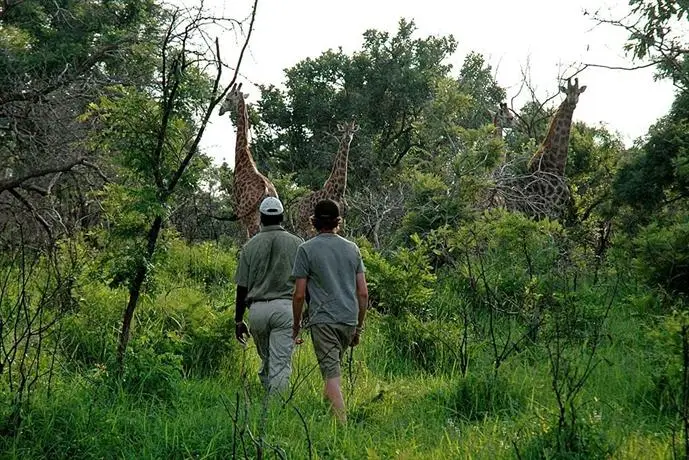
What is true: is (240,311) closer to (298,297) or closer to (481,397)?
(298,297)

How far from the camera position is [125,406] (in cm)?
563

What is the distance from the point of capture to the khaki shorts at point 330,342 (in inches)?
222

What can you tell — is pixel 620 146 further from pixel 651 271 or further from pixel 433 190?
pixel 651 271

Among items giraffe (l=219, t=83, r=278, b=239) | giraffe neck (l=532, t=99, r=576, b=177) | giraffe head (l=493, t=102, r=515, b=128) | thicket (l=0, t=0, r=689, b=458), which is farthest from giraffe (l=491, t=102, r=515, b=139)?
giraffe (l=219, t=83, r=278, b=239)

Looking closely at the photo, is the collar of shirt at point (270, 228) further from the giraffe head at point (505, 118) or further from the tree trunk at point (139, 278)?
the giraffe head at point (505, 118)

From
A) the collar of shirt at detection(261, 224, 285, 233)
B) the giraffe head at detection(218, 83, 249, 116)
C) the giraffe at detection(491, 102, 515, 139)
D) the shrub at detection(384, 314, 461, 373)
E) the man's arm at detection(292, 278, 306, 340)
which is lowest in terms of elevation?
the shrub at detection(384, 314, 461, 373)

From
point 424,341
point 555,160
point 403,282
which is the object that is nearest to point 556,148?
point 555,160

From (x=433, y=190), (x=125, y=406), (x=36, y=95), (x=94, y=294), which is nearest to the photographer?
(x=125, y=406)

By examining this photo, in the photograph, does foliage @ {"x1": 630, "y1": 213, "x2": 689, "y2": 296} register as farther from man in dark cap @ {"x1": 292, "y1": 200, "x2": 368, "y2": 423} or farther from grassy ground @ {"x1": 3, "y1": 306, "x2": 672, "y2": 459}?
man in dark cap @ {"x1": 292, "y1": 200, "x2": 368, "y2": 423}

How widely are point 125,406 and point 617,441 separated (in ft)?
10.7

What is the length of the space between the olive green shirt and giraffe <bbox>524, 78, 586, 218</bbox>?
643cm

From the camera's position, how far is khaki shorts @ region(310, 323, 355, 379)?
5.64m

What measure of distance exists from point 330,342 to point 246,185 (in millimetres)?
6535

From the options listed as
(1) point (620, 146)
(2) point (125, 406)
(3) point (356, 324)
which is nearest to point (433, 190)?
(3) point (356, 324)
